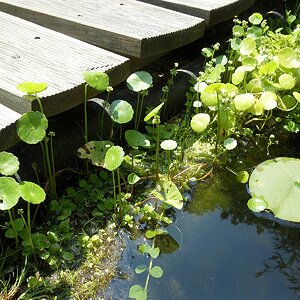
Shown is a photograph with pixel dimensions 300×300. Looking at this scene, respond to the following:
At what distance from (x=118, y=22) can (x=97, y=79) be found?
1.83ft

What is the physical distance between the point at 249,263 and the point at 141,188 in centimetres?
48

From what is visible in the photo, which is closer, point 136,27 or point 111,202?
point 111,202

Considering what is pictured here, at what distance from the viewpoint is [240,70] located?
7.20 ft

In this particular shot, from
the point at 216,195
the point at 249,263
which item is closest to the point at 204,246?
the point at 249,263

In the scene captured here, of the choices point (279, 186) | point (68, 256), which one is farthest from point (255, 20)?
point (68, 256)

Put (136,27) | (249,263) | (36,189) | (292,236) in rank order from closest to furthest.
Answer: (36,189) → (249,263) → (292,236) → (136,27)

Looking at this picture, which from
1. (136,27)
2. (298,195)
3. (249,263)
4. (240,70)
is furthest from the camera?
(240,70)

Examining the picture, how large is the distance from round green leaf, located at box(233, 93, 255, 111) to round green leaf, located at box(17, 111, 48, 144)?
0.88 meters

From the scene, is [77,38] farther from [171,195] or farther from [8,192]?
[8,192]

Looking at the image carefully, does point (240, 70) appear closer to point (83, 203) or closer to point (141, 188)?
point (141, 188)

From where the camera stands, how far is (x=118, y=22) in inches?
82.4

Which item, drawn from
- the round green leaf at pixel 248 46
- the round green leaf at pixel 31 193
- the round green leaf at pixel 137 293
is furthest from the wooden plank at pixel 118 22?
the round green leaf at pixel 137 293

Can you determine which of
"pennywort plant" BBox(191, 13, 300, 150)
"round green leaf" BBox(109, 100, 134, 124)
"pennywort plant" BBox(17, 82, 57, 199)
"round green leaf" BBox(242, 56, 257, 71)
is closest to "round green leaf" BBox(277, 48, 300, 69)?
"pennywort plant" BBox(191, 13, 300, 150)

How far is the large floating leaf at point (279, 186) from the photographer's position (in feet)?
5.83
